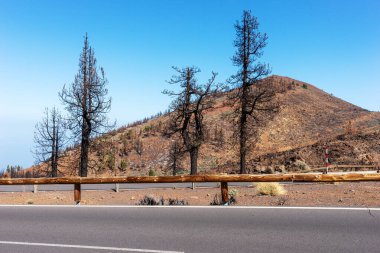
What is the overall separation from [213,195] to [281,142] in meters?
29.3

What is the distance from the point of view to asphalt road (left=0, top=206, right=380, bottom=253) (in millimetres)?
5652

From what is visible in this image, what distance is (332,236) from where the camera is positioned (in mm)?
5918

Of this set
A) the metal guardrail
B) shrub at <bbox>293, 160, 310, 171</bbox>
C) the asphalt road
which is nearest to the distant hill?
shrub at <bbox>293, 160, 310, 171</bbox>

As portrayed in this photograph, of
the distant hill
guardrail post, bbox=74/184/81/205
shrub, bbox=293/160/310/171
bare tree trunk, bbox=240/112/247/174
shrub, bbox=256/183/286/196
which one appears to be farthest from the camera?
the distant hill

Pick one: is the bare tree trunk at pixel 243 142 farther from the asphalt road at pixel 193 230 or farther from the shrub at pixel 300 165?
the asphalt road at pixel 193 230

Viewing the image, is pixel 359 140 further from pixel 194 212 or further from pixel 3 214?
pixel 3 214

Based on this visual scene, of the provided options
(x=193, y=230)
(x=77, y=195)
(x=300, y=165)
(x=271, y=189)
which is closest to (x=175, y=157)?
(x=300, y=165)

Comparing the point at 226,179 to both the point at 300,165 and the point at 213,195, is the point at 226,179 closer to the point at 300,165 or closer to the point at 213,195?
the point at 213,195

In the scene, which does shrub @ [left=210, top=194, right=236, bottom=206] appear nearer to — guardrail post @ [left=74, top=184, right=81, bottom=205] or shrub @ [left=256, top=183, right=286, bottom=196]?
shrub @ [left=256, top=183, right=286, bottom=196]

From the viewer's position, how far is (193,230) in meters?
6.68

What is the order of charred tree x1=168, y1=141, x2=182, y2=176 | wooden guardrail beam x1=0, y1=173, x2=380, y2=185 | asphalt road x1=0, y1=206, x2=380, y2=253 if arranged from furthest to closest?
1. charred tree x1=168, y1=141, x2=182, y2=176
2. wooden guardrail beam x1=0, y1=173, x2=380, y2=185
3. asphalt road x1=0, y1=206, x2=380, y2=253

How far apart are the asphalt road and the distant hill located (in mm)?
21771

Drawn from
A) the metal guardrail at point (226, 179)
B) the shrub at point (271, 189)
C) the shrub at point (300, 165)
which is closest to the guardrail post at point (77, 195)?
the metal guardrail at point (226, 179)

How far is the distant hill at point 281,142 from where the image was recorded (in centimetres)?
3172
